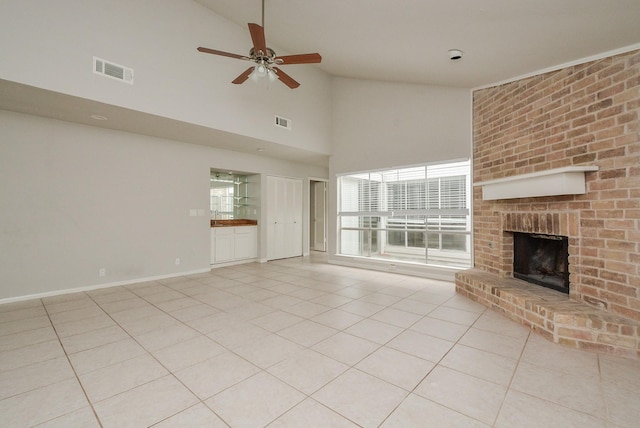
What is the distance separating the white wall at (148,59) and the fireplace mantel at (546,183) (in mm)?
3768

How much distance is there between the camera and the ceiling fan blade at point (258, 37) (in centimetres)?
274

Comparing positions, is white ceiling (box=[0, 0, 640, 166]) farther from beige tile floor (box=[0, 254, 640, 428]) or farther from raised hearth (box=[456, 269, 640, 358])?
beige tile floor (box=[0, 254, 640, 428])

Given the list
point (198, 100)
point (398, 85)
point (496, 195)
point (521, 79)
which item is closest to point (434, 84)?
point (398, 85)

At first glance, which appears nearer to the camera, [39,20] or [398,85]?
[39,20]

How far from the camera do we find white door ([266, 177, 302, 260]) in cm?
689

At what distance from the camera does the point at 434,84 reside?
4.70m

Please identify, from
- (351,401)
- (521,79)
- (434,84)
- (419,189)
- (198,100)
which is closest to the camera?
(351,401)

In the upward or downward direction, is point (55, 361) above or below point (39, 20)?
below

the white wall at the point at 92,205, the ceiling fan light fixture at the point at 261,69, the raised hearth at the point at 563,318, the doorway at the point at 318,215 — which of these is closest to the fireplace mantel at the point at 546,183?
the raised hearth at the point at 563,318

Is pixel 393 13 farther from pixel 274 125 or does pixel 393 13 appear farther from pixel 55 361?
pixel 55 361

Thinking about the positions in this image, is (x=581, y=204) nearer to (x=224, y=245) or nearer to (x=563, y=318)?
(x=563, y=318)

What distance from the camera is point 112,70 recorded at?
341 cm

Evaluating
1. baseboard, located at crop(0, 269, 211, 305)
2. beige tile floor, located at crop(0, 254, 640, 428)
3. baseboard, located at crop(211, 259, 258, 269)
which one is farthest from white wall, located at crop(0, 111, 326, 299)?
beige tile floor, located at crop(0, 254, 640, 428)

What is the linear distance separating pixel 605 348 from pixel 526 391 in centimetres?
112
